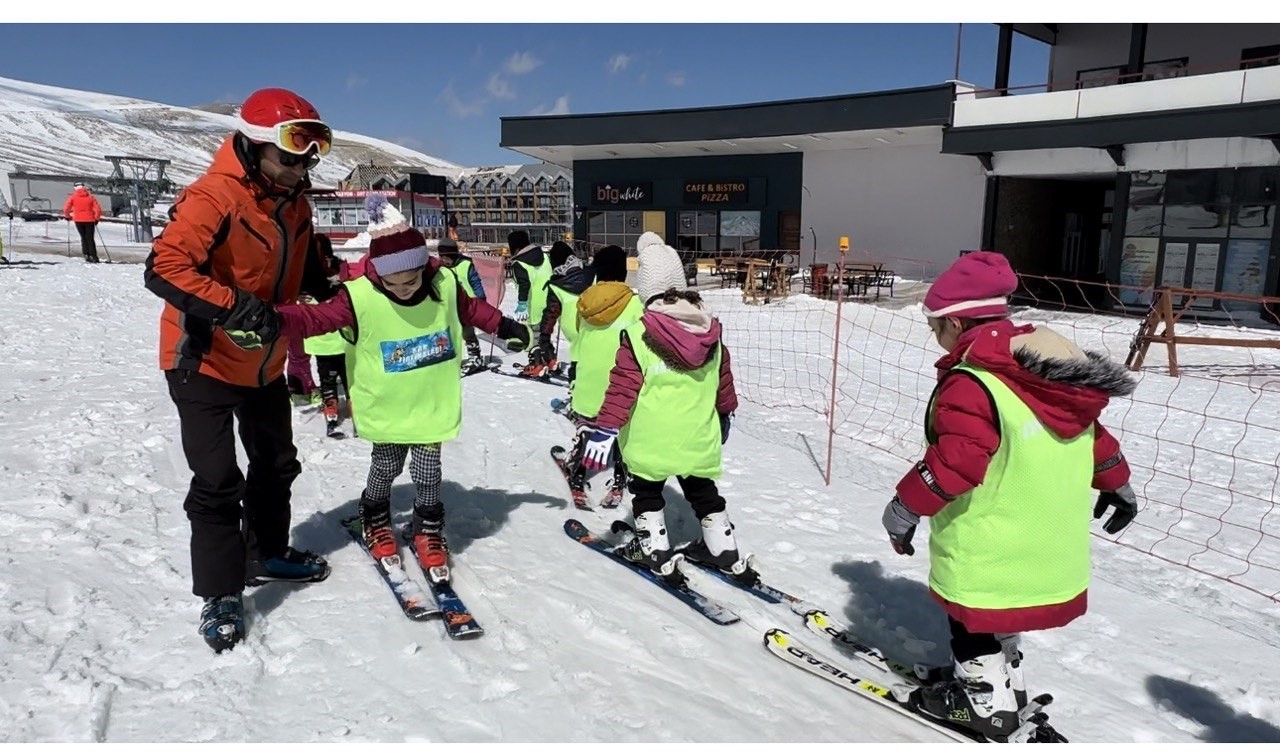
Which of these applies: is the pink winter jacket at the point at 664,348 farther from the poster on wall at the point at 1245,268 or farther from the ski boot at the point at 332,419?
the poster on wall at the point at 1245,268

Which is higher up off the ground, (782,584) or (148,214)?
(148,214)

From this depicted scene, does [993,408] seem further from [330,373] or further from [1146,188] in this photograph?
[1146,188]

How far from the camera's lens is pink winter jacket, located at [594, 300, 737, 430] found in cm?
364

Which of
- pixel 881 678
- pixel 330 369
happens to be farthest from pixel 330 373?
pixel 881 678

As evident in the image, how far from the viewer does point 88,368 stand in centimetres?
827

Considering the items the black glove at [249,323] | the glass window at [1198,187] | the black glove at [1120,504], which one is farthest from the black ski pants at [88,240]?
the glass window at [1198,187]

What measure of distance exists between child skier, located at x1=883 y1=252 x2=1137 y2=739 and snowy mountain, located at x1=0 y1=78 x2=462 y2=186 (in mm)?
60879

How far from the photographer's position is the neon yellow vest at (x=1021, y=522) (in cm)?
245

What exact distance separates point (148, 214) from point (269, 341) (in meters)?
38.1

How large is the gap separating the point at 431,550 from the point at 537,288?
5859mm

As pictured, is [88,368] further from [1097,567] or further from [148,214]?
[148,214]

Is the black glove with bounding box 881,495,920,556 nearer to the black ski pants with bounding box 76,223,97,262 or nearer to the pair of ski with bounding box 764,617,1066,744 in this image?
the pair of ski with bounding box 764,617,1066,744

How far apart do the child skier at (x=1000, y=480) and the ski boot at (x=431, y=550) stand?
2122mm

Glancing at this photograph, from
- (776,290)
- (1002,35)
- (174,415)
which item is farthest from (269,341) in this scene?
(1002,35)
